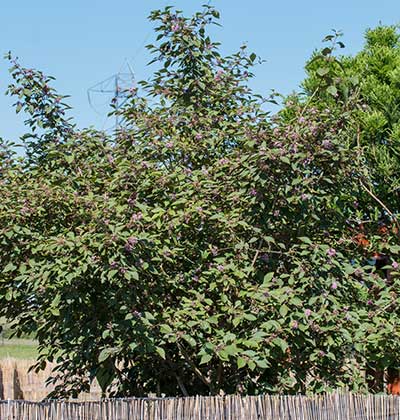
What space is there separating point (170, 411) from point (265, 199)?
144 centimetres

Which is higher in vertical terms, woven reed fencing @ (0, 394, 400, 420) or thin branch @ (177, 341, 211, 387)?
thin branch @ (177, 341, 211, 387)

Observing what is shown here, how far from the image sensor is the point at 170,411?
449cm

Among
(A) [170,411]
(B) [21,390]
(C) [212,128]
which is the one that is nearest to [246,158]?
(C) [212,128]

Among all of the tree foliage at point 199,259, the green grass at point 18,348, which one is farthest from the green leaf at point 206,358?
the green grass at point 18,348

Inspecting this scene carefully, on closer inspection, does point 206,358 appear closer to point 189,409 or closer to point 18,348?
point 189,409

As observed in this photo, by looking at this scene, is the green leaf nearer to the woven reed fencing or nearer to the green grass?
the woven reed fencing

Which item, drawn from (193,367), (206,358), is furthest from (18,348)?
(206,358)

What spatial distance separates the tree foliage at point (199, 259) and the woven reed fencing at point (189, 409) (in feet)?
0.79

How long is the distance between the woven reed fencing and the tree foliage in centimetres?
24

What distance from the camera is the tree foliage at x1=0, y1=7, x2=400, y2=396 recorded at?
4.54m

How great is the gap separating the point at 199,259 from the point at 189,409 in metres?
0.98

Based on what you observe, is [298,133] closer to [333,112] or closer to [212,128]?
[333,112]

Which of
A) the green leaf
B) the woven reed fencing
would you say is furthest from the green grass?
the green leaf

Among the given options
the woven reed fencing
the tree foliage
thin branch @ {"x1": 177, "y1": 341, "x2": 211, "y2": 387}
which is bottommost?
the woven reed fencing
